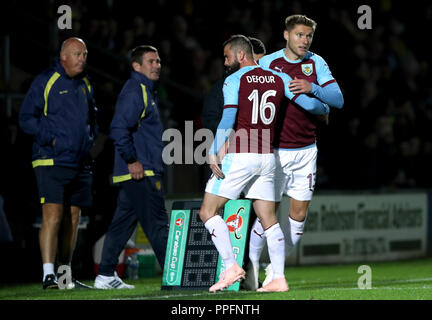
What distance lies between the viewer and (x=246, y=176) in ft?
25.7

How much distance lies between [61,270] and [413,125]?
9.51 metres

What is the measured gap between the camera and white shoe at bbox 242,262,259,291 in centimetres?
852

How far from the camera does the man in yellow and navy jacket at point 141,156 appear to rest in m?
8.98

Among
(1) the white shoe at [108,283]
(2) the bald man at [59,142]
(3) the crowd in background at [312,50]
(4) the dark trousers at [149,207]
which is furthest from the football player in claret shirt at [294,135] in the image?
(3) the crowd in background at [312,50]

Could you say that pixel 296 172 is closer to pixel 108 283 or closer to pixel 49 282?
pixel 108 283

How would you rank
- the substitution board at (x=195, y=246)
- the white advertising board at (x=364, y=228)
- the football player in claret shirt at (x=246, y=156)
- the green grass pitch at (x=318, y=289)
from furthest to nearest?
the white advertising board at (x=364, y=228), the substitution board at (x=195, y=246), the football player in claret shirt at (x=246, y=156), the green grass pitch at (x=318, y=289)

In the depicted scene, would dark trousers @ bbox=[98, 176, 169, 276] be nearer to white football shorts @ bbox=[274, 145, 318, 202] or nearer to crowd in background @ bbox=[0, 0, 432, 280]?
white football shorts @ bbox=[274, 145, 318, 202]

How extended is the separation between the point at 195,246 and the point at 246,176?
1.19m

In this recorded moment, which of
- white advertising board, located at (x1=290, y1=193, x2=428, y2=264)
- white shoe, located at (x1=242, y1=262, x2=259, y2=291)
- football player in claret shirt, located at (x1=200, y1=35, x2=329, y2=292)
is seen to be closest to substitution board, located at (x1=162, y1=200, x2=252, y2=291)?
white shoe, located at (x1=242, y1=262, x2=259, y2=291)

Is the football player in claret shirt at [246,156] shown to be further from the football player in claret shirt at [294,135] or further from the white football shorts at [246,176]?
the football player in claret shirt at [294,135]

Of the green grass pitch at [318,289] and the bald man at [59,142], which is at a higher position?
the bald man at [59,142]

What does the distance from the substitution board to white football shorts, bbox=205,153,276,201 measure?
72cm

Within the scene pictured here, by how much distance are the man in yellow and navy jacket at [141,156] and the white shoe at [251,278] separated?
882 mm
